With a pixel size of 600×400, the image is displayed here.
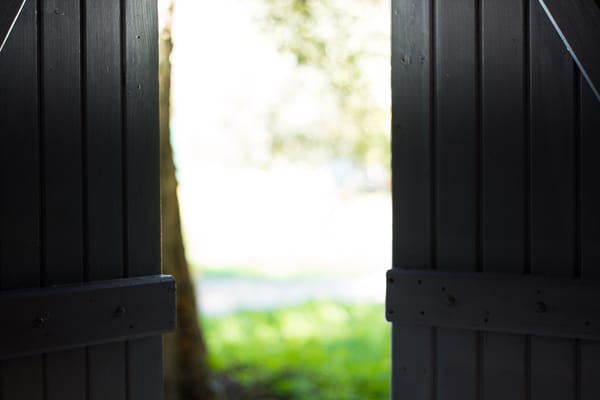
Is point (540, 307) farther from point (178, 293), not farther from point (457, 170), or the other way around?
point (178, 293)

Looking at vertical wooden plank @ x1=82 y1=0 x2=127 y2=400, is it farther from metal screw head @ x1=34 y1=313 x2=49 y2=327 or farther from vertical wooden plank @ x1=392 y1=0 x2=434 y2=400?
vertical wooden plank @ x1=392 y1=0 x2=434 y2=400

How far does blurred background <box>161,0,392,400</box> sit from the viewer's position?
6422 mm

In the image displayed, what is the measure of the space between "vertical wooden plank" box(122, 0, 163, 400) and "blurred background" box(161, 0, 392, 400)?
2485 mm

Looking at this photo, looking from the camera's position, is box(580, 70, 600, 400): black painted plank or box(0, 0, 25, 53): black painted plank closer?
box(0, 0, 25, 53): black painted plank

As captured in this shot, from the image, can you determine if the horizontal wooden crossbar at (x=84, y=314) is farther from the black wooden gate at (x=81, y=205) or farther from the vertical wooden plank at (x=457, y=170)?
the vertical wooden plank at (x=457, y=170)

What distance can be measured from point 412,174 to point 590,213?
570 millimetres

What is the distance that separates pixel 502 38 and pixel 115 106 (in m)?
1.24

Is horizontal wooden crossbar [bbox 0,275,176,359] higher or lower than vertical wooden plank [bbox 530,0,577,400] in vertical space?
lower

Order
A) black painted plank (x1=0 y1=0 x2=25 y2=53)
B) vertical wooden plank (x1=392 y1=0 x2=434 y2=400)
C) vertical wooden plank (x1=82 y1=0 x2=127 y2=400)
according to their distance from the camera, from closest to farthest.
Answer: black painted plank (x1=0 y1=0 x2=25 y2=53) < vertical wooden plank (x1=82 y1=0 x2=127 y2=400) < vertical wooden plank (x1=392 y1=0 x2=434 y2=400)

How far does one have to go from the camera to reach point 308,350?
24.3 feet

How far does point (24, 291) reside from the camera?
2250 mm

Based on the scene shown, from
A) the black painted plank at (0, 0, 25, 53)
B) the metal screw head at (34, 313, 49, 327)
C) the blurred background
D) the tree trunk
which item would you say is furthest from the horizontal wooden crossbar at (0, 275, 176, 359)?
the blurred background

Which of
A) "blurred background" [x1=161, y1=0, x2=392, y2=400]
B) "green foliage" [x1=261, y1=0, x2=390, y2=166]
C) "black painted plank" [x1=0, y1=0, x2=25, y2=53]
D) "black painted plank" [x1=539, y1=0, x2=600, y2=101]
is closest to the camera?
"black painted plank" [x1=0, y1=0, x2=25, y2=53]

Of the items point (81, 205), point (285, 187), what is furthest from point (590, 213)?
point (285, 187)
